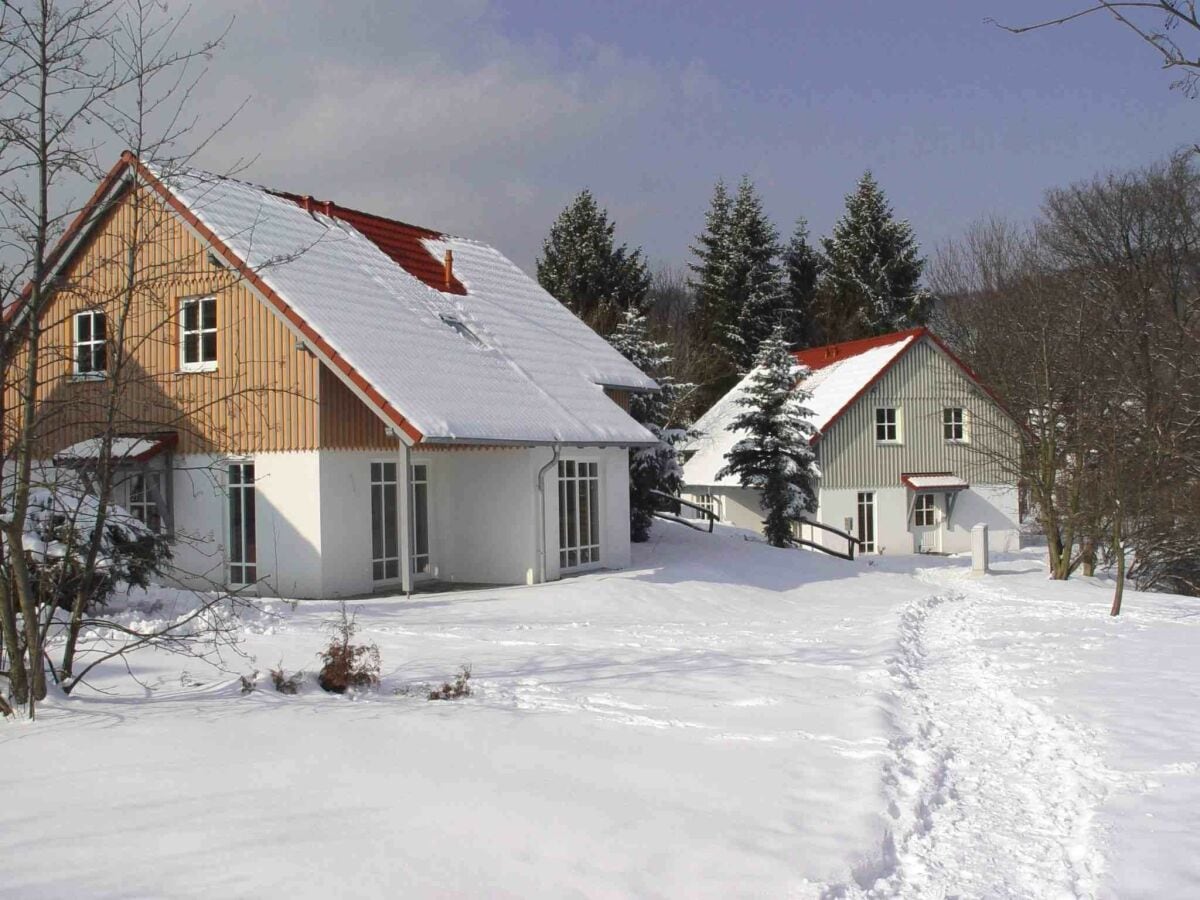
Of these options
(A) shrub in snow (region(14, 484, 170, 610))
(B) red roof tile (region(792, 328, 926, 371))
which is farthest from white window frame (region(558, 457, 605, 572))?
(B) red roof tile (region(792, 328, 926, 371))

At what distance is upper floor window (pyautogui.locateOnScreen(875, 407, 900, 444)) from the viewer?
38.3 meters

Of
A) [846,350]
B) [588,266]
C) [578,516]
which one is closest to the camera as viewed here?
[578,516]

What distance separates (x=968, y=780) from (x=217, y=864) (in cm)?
518

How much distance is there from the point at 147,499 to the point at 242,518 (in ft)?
7.06

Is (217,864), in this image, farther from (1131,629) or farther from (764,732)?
(1131,629)

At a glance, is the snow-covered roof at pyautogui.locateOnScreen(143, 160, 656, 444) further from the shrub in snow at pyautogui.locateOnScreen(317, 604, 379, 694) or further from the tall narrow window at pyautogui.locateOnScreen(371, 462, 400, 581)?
the shrub in snow at pyautogui.locateOnScreen(317, 604, 379, 694)

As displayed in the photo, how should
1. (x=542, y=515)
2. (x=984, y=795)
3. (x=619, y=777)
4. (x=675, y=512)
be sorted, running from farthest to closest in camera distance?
(x=675, y=512)
(x=542, y=515)
(x=984, y=795)
(x=619, y=777)

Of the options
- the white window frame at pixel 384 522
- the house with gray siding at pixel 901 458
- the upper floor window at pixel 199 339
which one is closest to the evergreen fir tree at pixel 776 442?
the house with gray siding at pixel 901 458

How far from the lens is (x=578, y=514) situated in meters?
22.1

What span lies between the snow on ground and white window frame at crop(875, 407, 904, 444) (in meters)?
24.5

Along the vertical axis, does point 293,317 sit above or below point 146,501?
above

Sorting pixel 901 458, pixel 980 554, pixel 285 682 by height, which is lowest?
pixel 980 554

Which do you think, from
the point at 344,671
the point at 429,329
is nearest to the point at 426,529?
the point at 429,329

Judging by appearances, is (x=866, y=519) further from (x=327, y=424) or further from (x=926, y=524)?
(x=327, y=424)
